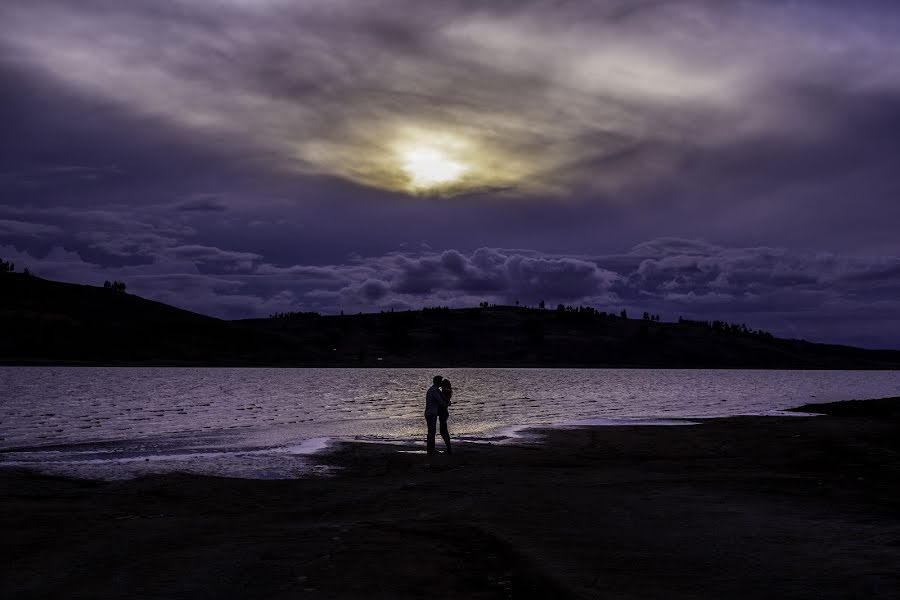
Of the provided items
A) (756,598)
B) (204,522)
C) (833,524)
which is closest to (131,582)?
(204,522)

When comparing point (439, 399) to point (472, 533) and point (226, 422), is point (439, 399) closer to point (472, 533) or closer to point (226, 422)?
point (472, 533)

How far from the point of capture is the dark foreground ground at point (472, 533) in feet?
32.7

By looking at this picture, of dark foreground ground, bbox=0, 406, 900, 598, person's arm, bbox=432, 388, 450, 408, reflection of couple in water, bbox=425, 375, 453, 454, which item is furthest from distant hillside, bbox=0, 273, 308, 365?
dark foreground ground, bbox=0, 406, 900, 598

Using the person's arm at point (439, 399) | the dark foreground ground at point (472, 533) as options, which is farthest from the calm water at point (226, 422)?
the person's arm at point (439, 399)

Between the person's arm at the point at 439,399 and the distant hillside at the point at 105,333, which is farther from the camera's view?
the distant hillside at the point at 105,333

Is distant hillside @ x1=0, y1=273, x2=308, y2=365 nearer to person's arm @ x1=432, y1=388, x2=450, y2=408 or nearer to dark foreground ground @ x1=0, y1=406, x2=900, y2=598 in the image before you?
person's arm @ x1=432, y1=388, x2=450, y2=408

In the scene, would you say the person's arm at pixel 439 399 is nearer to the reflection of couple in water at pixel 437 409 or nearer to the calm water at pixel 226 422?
the reflection of couple in water at pixel 437 409

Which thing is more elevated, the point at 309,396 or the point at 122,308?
the point at 122,308

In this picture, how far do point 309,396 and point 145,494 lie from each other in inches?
1918

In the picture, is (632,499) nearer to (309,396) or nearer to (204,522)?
(204,522)

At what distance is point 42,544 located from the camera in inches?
484

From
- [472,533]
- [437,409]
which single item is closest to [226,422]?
[437,409]

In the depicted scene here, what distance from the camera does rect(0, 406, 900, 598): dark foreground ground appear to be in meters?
9.96

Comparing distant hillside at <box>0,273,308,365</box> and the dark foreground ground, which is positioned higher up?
distant hillside at <box>0,273,308,365</box>
